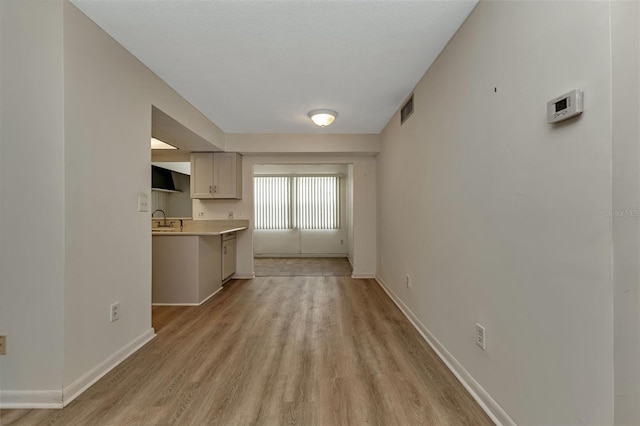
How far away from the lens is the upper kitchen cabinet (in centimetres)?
455

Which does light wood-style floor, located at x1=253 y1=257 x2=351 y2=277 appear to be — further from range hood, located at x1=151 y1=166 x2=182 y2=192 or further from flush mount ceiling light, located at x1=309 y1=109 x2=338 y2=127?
flush mount ceiling light, located at x1=309 y1=109 x2=338 y2=127

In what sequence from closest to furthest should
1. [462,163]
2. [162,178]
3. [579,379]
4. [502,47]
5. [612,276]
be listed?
1. [612,276]
2. [579,379]
3. [502,47]
4. [462,163]
5. [162,178]

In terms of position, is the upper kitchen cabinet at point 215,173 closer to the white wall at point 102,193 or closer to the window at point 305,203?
the white wall at point 102,193

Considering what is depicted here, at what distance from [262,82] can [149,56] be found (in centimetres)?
92

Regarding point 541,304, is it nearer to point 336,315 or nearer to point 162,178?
point 336,315

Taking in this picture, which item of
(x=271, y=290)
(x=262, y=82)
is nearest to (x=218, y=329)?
(x=271, y=290)

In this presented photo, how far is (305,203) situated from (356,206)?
2990 millimetres

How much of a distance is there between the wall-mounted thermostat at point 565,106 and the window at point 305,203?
6.55 meters

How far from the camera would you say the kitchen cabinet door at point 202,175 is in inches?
179

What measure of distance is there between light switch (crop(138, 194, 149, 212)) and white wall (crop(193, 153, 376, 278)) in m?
2.48

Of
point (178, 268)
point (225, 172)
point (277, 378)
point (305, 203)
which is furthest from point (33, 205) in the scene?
point (305, 203)

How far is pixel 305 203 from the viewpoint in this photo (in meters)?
7.69

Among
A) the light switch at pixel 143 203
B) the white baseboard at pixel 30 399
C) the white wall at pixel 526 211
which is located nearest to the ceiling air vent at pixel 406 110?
the white wall at pixel 526 211

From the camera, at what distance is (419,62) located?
2354 millimetres
